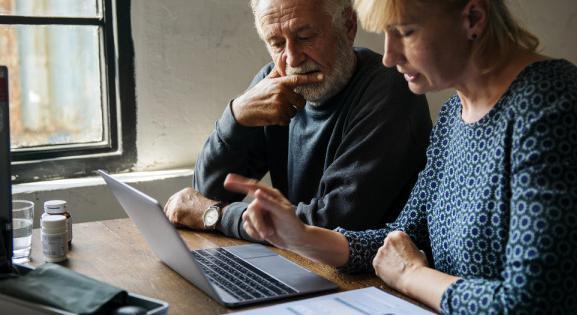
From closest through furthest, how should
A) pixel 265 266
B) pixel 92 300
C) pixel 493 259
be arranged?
1. pixel 92 300
2. pixel 493 259
3. pixel 265 266

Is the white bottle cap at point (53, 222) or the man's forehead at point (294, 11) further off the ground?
the man's forehead at point (294, 11)

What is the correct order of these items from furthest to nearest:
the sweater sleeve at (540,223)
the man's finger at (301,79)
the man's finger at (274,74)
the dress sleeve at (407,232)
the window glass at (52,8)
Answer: the window glass at (52,8) → the man's finger at (274,74) → the man's finger at (301,79) → the dress sleeve at (407,232) → the sweater sleeve at (540,223)

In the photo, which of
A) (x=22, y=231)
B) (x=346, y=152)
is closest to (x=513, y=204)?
(x=346, y=152)

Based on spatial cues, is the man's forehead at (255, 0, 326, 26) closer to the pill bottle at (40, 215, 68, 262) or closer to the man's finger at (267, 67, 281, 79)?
the man's finger at (267, 67, 281, 79)

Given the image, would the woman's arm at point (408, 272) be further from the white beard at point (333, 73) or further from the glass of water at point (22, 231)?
the glass of water at point (22, 231)

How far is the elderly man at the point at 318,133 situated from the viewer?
5.47ft

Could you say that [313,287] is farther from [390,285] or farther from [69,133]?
[69,133]

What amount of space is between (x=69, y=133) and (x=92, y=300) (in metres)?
1.56

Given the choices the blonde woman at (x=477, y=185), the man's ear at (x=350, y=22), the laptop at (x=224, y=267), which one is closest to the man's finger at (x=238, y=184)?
the blonde woman at (x=477, y=185)

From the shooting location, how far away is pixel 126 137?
2520 millimetres

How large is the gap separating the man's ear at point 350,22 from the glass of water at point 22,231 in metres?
0.92

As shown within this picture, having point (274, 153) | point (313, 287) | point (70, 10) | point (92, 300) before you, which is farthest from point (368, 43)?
point (92, 300)

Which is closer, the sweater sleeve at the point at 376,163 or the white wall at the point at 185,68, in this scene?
the sweater sleeve at the point at 376,163

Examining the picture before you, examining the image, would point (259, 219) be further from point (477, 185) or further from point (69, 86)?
point (69, 86)
